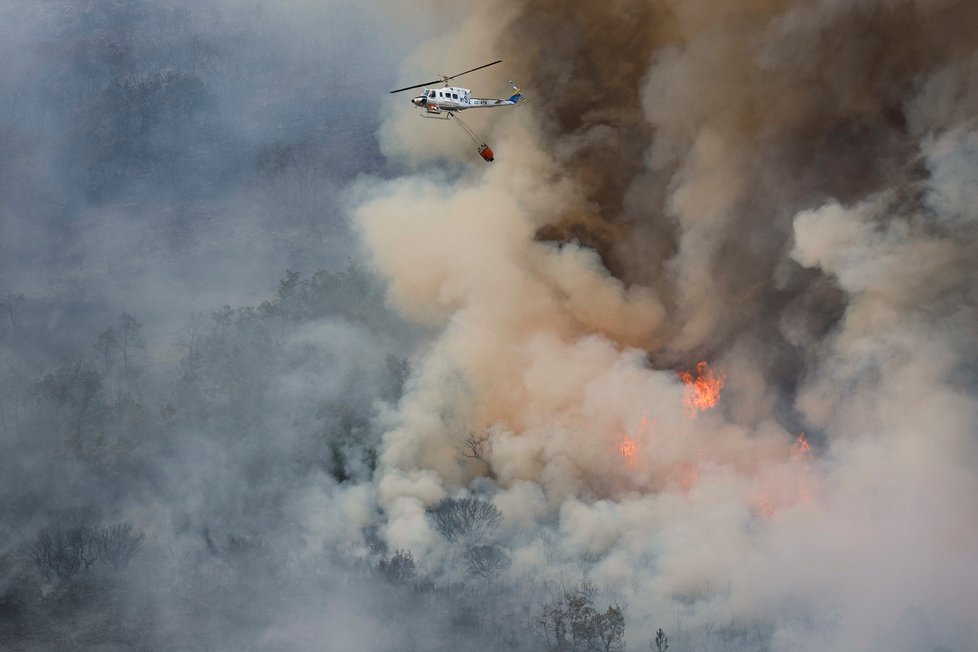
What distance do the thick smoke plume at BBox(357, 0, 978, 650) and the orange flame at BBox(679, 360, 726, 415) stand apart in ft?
2.52

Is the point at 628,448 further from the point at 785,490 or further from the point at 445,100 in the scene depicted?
the point at 445,100

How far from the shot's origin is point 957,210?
6250 cm

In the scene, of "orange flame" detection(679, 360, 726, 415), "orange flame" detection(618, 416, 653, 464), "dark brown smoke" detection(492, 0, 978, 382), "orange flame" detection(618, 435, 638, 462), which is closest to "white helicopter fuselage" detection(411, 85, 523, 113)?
"dark brown smoke" detection(492, 0, 978, 382)

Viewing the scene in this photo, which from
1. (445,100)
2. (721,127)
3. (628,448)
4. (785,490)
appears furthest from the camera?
(721,127)

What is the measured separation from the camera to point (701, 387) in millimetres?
74812

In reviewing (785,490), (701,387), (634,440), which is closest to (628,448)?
(634,440)

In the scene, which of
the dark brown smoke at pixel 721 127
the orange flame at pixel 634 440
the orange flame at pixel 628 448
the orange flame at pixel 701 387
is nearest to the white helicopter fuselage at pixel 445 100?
the dark brown smoke at pixel 721 127

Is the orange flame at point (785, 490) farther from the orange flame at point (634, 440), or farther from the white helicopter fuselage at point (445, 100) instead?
the white helicopter fuselage at point (445, 100)

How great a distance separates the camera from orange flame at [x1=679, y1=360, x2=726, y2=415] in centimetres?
7350

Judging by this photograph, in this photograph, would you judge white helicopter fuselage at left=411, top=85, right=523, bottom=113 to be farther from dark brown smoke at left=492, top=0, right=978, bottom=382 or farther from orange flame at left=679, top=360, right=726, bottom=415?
orange flame at left=679, top=360, right=726, bottom=415

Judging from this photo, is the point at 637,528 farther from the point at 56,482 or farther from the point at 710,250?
the point at 56,482

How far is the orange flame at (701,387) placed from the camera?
7350 centimetres

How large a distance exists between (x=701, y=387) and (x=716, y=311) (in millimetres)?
5368

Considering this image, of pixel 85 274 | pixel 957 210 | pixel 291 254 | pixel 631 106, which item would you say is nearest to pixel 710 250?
pixel 631 106
